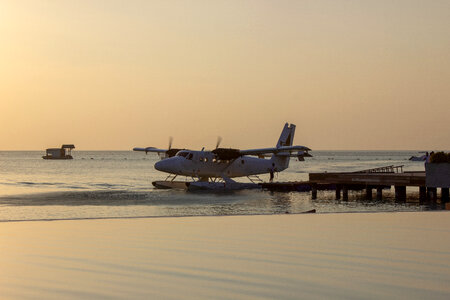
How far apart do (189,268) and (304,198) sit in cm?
2985

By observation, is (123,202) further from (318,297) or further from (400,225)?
(318,297)

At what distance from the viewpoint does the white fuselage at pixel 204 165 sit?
1630 inches

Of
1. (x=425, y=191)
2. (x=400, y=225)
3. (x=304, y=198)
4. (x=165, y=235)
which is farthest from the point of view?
(x=304, y=198)

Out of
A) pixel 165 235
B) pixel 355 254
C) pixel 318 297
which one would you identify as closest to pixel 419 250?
pixel 355 254

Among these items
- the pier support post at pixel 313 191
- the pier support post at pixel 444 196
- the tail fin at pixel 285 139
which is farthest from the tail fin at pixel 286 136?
the pier support post at pixel 444 196

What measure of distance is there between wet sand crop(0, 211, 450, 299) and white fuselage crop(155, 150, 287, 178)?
26241 millimetres

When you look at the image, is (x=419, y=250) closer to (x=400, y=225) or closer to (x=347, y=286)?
(x=347, y=286)

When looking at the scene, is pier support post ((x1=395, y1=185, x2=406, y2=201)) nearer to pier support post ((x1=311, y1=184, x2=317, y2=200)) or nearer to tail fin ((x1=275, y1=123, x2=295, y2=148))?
pier support post ((x1=311, y1=184, x2=317, y2=200))

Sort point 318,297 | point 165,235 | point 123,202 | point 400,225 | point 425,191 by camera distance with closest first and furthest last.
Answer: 1. point 318,297
2. point 165,235
3. point 400,225
4. point 123,202
5. point 425,191

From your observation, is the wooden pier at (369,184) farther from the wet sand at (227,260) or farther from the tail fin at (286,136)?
the wet sand at (227,260)

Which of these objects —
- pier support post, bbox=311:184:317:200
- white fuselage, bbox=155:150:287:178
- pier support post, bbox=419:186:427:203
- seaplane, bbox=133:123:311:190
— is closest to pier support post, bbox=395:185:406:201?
pier support post, bbox=419:186:427:203

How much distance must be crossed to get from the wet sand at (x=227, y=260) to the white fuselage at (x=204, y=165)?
2624cm

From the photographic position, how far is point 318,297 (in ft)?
22.7

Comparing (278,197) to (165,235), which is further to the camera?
(278,197)
